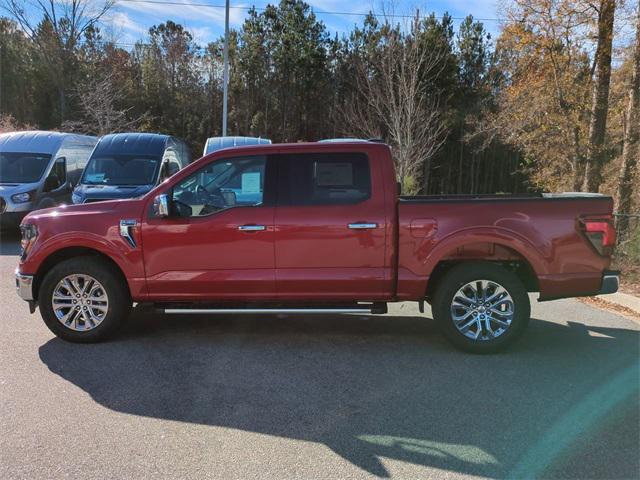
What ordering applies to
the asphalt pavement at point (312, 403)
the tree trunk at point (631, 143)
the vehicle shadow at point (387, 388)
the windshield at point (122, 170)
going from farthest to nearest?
the windshield at point (122, 170)
the tree trunk at point (631, 143)
the vehicle shadow at point (387, 388)
the asphalt pavement at point (312, 403)

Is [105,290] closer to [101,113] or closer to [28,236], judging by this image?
[28,236]

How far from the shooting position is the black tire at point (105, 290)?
17.2 feet

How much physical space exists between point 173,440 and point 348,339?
2471mm

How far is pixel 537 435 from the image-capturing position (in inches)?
141

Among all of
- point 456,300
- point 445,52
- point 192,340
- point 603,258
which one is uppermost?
point 445,52

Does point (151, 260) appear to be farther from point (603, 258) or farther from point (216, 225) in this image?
point (603, 258)

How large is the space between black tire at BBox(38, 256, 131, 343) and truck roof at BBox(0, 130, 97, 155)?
31.4ft

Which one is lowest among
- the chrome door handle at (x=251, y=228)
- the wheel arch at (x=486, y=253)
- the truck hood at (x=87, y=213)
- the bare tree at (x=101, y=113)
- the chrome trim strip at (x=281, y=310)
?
the chrome trim strip at (x=281, y=310)

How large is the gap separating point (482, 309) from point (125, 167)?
903 cm

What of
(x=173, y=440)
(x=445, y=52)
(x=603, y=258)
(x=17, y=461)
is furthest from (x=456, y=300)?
(x=445, y=52)

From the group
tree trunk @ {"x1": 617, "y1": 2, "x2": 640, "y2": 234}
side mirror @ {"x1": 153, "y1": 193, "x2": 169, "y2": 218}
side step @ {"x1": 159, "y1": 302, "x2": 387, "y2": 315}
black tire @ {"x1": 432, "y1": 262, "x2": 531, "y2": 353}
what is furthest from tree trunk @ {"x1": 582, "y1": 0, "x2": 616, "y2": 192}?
side mirror @ {"x1": 153, "y1": 193, "x2": 169, "y2": 218}

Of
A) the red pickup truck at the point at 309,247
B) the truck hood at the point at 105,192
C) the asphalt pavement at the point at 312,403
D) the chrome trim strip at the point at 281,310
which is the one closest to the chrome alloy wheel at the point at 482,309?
the red pickup truck at the point at 309,247

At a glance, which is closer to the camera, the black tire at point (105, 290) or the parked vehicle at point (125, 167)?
the black tire at point (105, 290)

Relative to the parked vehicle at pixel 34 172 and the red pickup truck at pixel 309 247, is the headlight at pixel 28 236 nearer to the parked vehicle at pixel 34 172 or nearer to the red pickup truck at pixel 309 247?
the red pickup truck at pixel 309 247
